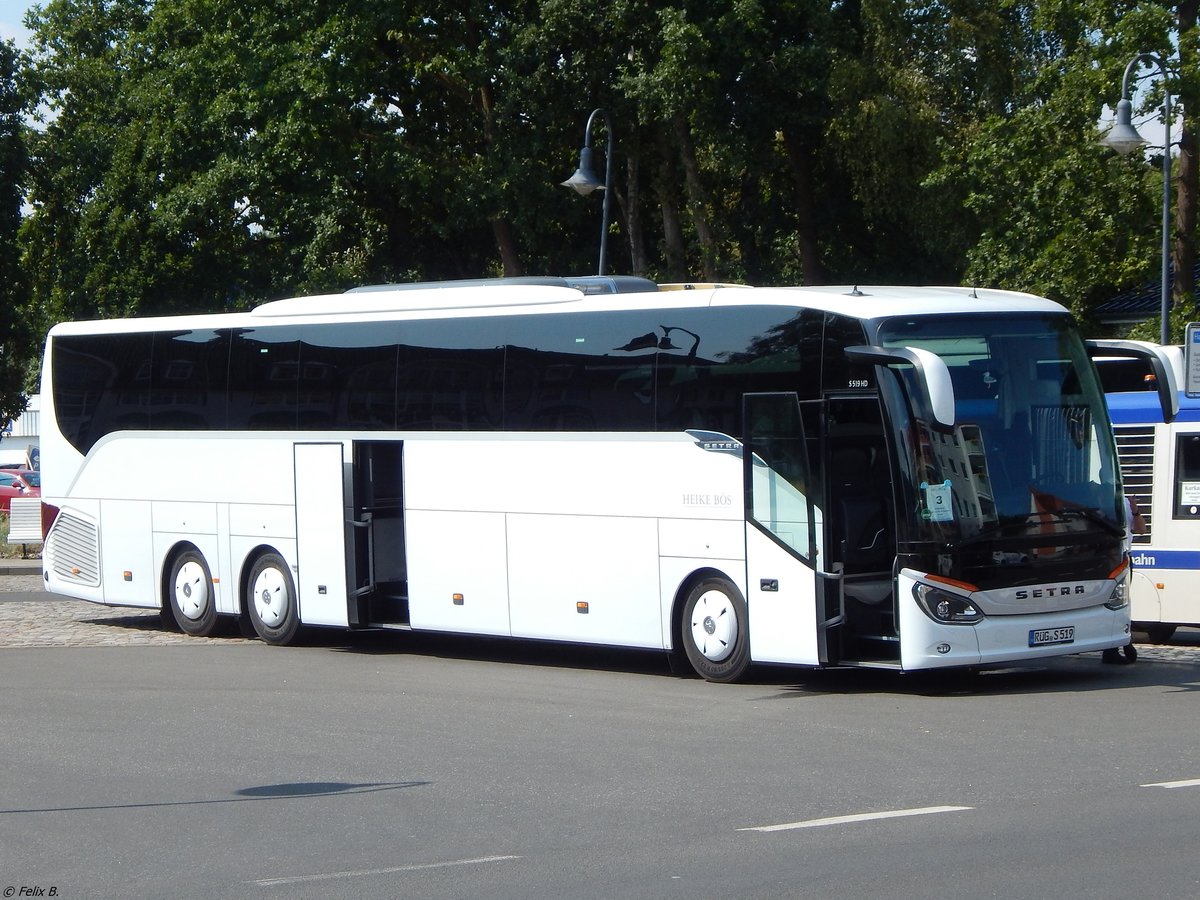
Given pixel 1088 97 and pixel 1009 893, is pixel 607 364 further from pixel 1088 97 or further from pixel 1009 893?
pixel 1088 97

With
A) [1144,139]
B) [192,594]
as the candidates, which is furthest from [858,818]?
[1144,139]

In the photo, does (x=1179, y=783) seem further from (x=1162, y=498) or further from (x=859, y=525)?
(x=1162, y=498)

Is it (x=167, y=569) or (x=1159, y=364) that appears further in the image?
(x=167, y=569)

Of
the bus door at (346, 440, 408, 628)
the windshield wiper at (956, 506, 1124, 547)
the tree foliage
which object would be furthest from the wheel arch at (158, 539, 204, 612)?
the tree foliage

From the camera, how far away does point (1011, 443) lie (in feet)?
45.3

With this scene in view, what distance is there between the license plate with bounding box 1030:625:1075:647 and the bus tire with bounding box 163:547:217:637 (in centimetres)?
1015

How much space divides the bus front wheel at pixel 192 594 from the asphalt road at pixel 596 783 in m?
3.28

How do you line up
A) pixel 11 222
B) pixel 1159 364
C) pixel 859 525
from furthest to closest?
pixel 11 222 < pixel 1159 364 < pixel 859 525

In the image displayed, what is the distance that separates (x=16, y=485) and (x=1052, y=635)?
146 ft

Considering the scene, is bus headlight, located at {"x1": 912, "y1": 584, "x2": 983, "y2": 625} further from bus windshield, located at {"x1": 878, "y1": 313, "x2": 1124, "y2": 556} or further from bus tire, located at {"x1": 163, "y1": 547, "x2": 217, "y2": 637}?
bus tire, located at {"x1": 163, "y1": 547, "x2": 217, "y2": 637}

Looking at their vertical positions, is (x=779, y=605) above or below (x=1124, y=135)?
below

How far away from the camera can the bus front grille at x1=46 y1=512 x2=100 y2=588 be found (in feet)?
70.0

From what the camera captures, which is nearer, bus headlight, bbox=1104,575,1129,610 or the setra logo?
the setra logo

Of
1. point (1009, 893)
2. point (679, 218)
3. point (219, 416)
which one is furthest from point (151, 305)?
point (1009, 893)
